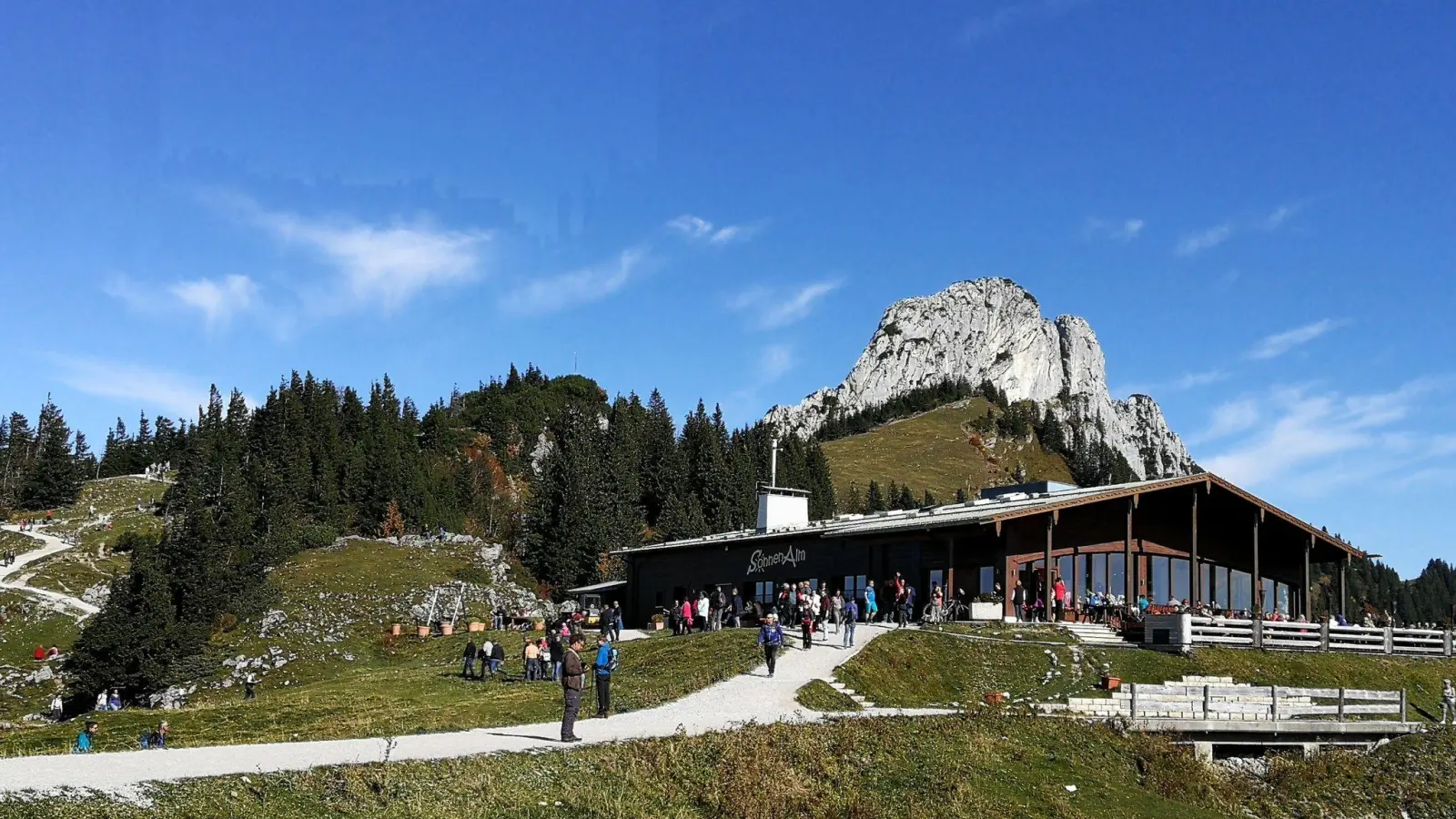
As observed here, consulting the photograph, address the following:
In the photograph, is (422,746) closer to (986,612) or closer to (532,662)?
(532,662)

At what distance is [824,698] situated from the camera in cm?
2711

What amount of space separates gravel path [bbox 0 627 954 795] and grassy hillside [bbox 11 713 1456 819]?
0.72 meters

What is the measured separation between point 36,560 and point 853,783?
298ft

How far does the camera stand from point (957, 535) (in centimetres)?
4075

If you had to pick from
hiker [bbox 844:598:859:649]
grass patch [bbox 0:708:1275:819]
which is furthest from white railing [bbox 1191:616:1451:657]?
grass patch [bbox 0:708:1275:819]

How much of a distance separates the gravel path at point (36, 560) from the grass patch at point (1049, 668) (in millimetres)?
60916

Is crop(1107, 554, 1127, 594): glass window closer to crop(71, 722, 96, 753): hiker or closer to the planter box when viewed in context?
the planter box

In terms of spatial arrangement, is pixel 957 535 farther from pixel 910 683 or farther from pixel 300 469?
pixel 300 469

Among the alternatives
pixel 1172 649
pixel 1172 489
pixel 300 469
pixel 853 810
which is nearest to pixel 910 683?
pixel 1172 649

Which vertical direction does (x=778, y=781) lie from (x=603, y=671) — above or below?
below

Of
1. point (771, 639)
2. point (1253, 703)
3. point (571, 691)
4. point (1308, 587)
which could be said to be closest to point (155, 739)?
point (571, 691)

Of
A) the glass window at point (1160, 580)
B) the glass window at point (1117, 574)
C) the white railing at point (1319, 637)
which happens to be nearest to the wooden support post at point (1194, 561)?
the glass window at point (1160, 580)

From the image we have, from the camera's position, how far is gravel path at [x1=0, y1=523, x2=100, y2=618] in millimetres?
77562

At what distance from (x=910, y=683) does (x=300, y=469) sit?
90.8m
